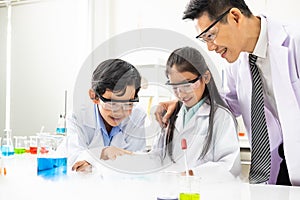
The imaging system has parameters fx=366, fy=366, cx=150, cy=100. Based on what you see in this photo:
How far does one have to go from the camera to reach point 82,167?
1.26m

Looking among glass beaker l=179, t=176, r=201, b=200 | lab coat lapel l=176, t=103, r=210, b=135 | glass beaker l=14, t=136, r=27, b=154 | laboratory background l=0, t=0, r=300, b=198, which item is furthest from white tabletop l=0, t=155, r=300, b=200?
laboratory background l=0, t=0, r=300, b=198

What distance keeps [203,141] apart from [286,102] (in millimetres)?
337

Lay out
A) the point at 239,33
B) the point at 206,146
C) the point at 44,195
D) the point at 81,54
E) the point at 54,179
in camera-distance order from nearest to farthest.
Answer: the point at 44,195, the point at 54,179, the point at 239,33, the point at 206,146, the point at 81,54

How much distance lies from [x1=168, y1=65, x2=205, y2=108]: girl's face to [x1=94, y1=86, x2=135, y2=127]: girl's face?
15cm

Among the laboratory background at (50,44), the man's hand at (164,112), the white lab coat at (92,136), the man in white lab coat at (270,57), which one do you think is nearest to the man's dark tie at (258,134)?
the man in white lab coat at (270,57)

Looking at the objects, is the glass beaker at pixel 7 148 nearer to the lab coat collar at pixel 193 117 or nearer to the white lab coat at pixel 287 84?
the lab coat collar at pixel 193 117

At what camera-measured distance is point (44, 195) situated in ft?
2.78

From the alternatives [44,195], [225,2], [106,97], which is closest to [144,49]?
[106,97]

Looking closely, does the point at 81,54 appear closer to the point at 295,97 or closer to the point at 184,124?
the point at 184,124

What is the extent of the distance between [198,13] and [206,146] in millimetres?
466

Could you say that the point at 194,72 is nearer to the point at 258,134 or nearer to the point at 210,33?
the point at 210,33

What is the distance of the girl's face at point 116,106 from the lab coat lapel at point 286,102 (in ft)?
1.53

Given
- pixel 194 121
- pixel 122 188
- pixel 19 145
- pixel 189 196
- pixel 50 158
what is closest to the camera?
pixel 189 196

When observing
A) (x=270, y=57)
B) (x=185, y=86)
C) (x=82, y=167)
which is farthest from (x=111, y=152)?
(x=270, y=57)
